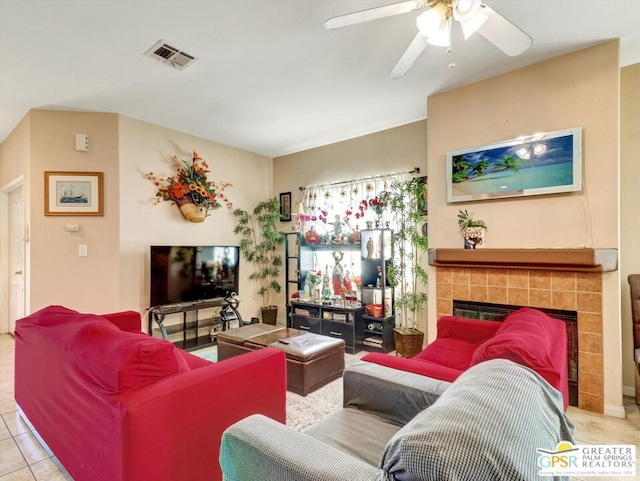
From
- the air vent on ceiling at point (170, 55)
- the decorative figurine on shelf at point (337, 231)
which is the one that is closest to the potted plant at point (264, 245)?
the decorative figurine on shelf at point (337, 231)

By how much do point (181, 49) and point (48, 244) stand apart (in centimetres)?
258

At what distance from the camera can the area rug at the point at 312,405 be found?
2.29 metres

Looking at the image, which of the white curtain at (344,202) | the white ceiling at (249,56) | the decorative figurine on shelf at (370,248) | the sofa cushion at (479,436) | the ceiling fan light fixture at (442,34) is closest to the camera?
the sofa cushion at (479,436)

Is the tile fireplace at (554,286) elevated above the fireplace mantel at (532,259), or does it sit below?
below

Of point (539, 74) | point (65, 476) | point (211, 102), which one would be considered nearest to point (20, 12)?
point (211, 102)

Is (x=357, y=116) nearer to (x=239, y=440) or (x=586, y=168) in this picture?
(x=586, y=168)

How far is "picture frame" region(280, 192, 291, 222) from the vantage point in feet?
17.0

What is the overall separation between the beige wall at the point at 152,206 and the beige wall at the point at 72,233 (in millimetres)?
106

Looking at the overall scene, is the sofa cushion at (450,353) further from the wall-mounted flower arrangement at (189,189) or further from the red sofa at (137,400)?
the wall-mounted flower arrangement at (189,189)

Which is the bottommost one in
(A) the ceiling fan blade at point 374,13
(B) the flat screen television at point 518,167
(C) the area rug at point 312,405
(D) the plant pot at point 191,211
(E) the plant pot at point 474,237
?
(C) the area rug at point 312,405

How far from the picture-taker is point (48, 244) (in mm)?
3539

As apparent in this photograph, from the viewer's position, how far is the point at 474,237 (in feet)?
9.54

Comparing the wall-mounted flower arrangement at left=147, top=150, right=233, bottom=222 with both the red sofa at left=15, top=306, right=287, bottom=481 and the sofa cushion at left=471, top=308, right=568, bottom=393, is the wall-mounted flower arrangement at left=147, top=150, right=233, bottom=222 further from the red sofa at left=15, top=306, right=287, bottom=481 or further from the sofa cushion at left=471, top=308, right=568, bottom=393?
the sofa cushion at left=471, top=308, right=568, bottom=393

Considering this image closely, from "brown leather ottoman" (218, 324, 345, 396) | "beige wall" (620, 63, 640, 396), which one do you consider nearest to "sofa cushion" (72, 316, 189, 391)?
"brown leather ottoman" (218, 324, 345, 396)
